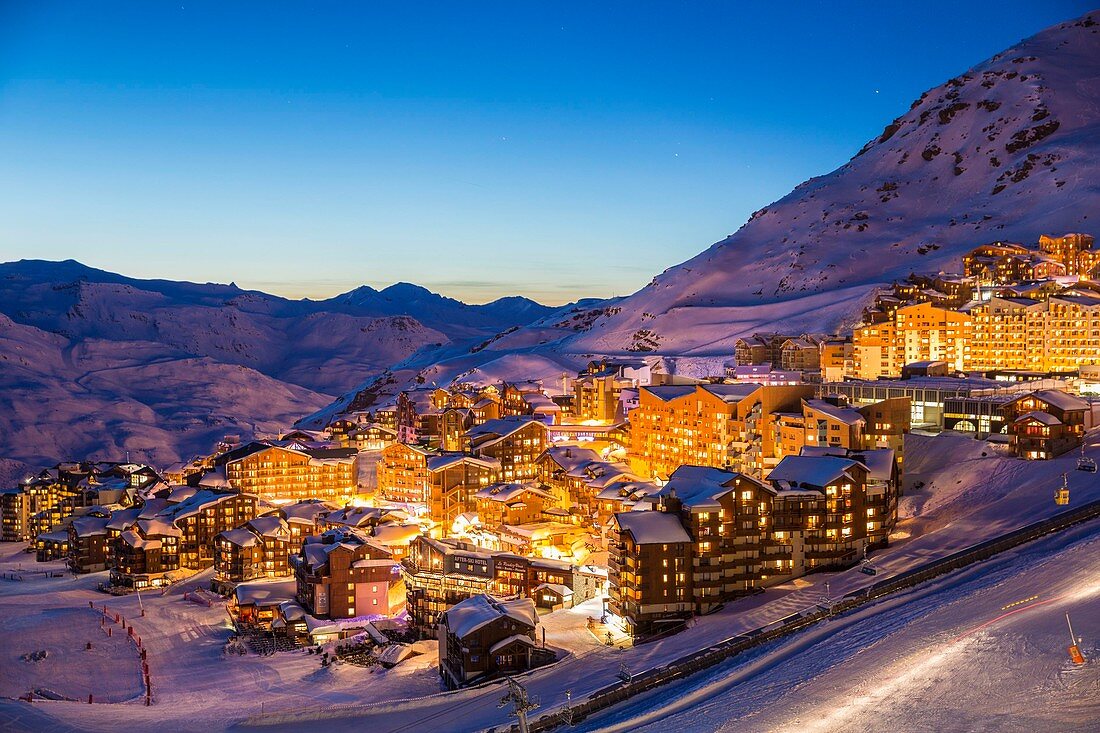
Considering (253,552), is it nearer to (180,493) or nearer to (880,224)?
(180,493)

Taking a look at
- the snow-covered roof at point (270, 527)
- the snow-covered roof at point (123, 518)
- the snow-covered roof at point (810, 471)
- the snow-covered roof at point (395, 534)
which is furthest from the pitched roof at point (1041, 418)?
the snow-covered roof at point (123, 518)

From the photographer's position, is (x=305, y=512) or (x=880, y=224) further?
(x=880, y=224)

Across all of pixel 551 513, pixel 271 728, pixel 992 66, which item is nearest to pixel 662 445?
pixel 551 513

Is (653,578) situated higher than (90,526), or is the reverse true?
(653,578)

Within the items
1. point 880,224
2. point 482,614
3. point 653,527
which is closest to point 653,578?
point 653,527

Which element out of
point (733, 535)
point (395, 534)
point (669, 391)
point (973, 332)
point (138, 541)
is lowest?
point (138, 541)

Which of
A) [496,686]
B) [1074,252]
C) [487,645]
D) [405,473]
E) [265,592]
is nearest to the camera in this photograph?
[496,686]

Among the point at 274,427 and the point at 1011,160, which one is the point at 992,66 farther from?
the point at 274,427

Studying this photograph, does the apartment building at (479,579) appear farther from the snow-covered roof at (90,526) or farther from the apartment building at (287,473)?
the snow-covered roof at (90,526)
